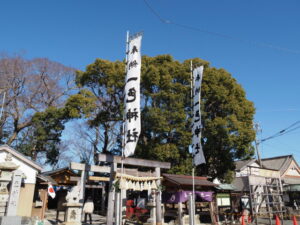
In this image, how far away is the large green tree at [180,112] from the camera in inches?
708

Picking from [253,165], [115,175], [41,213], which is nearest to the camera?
[115,175]

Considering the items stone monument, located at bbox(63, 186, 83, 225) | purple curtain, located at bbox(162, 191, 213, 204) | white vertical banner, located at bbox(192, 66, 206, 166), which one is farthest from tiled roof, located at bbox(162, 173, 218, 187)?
stone monument, located at bbox(63, 186, 83, 225)

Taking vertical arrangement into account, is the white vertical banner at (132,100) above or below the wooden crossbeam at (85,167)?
above

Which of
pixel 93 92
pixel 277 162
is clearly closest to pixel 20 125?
pixel 93 92

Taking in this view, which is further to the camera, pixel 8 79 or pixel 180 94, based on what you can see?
pixel 8 79

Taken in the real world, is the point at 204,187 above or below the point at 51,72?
below

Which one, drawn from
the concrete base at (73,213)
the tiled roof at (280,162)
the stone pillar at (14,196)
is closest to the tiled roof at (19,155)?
the stone pillar at (14,196)

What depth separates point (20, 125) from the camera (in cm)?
2480

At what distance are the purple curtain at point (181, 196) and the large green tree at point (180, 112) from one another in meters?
2.30

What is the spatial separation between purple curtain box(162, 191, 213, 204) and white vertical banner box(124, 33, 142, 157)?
5.80 metres

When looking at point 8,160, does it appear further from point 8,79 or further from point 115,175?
point 8,79

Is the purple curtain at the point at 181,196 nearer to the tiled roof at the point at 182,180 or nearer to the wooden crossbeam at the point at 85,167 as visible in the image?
the tiled roof at the point at 182,180

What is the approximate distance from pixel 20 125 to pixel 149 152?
14.6 m

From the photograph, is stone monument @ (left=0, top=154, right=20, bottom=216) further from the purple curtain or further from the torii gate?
the purple curtain
